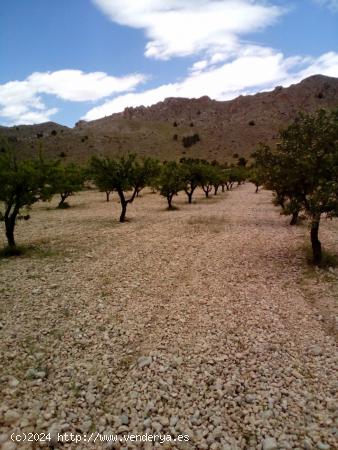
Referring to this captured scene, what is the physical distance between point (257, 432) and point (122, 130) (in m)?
137

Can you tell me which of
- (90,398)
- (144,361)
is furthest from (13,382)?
(144,361)

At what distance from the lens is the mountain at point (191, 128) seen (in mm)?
113150

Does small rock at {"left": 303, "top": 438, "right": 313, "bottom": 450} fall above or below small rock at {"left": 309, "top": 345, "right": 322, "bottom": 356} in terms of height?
below

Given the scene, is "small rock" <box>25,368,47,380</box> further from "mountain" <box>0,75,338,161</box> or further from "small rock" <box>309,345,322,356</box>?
"mountain" <box>0,75,338,161</box>

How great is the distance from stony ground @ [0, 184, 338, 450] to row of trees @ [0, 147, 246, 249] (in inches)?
149

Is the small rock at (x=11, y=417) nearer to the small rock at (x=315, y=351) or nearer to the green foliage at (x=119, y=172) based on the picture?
the small rock at (x=315, y=351)

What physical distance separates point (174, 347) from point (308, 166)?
1094 centimetres

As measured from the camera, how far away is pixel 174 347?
10602mm

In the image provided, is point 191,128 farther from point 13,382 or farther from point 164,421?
point 164,421

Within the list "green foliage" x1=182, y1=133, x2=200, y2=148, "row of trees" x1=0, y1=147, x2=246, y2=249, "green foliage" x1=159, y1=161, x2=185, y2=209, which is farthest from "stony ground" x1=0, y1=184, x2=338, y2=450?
"green foliage" x1=182, y1=133, x2=200, y2=148

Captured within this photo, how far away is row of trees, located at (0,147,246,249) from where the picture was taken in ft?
66.7

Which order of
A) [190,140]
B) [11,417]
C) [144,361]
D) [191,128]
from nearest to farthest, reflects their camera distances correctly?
[11,417], [144,361], [190,140], [191,128]

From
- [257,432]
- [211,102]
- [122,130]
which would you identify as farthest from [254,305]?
[211,102]

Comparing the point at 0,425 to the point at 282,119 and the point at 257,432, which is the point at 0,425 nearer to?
the point at 257,432
